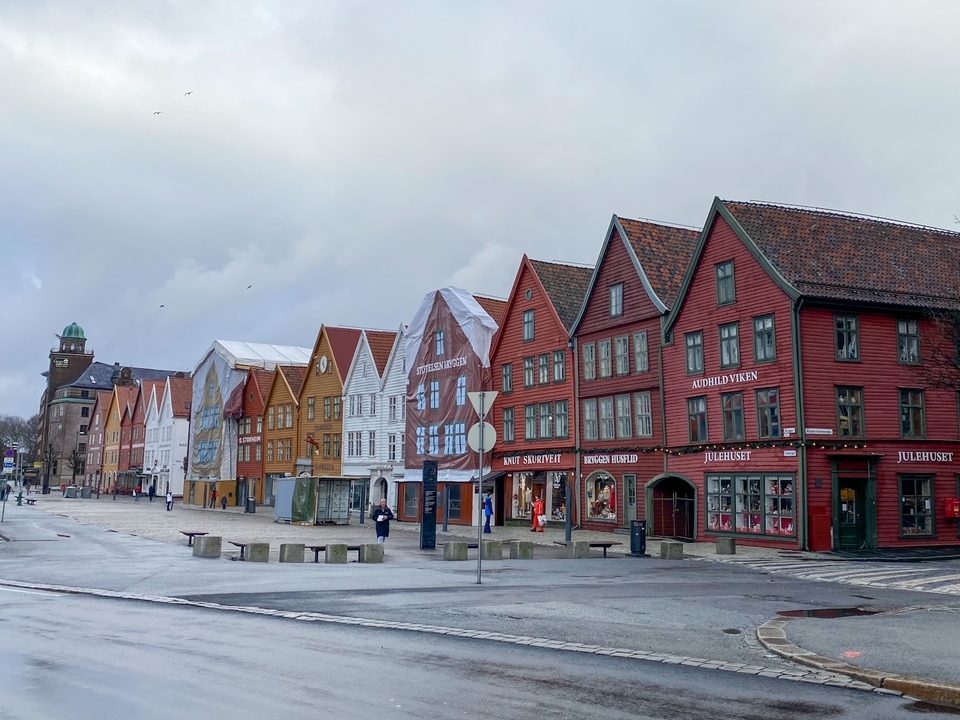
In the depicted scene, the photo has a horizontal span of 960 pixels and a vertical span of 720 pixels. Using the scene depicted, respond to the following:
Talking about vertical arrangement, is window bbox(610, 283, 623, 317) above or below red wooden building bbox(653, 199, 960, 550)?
above

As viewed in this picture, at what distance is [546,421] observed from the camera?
1841 inches

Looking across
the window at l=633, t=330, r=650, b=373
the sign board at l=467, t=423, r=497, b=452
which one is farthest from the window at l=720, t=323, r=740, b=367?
the sign board at l=467, t=423, r=497, b=452

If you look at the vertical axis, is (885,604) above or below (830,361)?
below

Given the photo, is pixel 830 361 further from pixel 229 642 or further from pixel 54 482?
pixel 54 482

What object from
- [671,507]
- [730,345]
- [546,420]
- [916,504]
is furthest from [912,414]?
[546,420]

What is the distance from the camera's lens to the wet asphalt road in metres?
7.84

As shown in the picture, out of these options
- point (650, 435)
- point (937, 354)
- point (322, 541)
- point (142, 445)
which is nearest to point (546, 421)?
point (650, 435)

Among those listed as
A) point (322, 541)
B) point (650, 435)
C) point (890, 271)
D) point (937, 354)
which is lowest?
point (322, 541)

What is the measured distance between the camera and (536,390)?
4772 cm

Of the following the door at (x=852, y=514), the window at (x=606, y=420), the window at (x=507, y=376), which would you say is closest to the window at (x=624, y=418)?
the window at (x=606, y=420)

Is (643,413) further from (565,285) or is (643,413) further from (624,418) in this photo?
(565,285)

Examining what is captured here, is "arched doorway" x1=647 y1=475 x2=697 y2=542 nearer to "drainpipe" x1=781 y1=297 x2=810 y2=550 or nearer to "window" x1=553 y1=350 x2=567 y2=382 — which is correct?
"drainpipe" x1=781 y1=297 x2=810 y2=550

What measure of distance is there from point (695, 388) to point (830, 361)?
5.72 meters

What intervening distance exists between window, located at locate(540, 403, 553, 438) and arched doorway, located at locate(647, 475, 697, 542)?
8355 mm
